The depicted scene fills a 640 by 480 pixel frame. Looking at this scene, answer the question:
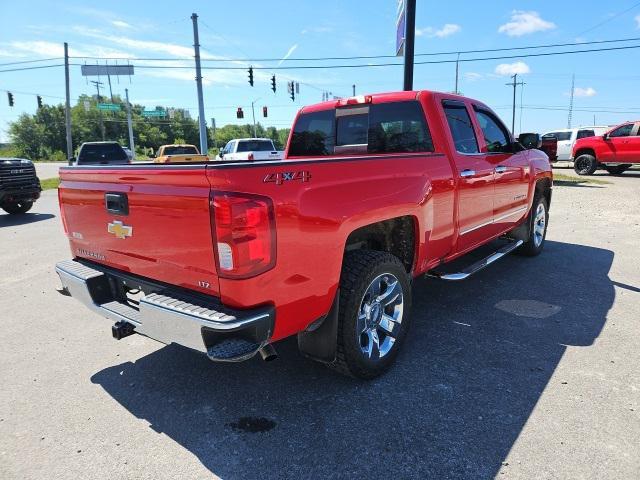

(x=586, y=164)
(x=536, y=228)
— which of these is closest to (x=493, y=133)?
(x=536, y=228)

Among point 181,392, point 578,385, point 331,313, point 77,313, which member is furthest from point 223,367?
point 578,385

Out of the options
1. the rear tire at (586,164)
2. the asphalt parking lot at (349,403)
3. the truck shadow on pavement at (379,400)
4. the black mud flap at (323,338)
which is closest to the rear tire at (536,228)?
the asphalt parking lot at (349,403)

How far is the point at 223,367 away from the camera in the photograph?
3.36 meters

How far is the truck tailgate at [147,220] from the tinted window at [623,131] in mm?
20371

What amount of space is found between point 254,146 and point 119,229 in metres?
20.1

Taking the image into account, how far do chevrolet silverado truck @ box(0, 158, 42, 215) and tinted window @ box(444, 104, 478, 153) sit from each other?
10.6 metres

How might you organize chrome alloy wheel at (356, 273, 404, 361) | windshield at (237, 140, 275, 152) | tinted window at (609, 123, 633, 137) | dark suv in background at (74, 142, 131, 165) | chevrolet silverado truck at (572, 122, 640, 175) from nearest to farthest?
chrome alloy wheel at (356, 273, 404, 361) → dark suv in background at (74, 142, 131, 165) → chevrolet silverado truck at (572, 122, 640, 175) → tinted window at (609, 123, 633, 137) → windshield at (237, 140, 275, 152)

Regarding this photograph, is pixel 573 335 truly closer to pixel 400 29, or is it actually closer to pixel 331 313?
pixel 331 313

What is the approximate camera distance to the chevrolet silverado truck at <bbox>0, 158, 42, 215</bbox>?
10648mm

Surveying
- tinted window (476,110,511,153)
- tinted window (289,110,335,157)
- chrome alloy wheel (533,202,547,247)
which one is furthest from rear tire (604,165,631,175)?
tinted window (289,110,335,157)

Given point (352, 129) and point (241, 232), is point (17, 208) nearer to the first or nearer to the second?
point (352, 129)

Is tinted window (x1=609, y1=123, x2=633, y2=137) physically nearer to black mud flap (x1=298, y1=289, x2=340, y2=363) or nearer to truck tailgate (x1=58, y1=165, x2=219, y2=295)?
black mud flap (x1=298, y1=289, x2=340, y2=363)

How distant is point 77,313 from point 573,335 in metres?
4.57

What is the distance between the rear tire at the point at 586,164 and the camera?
62.3ft
